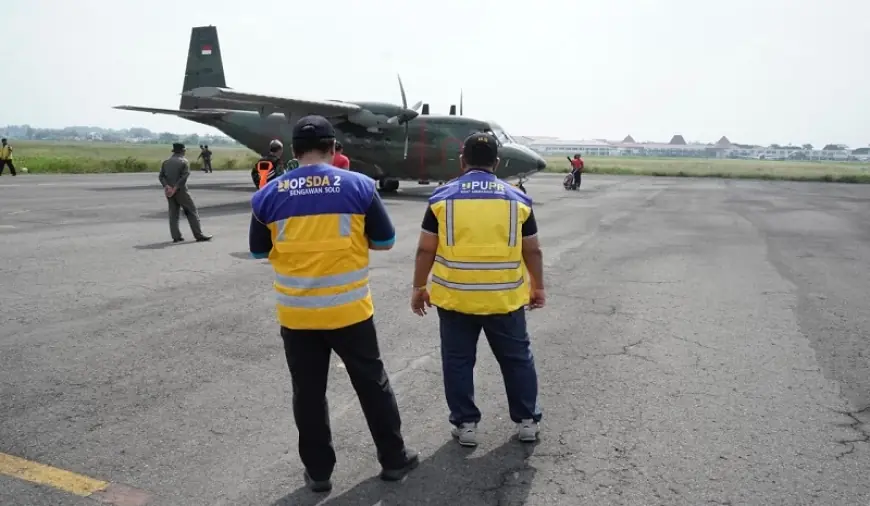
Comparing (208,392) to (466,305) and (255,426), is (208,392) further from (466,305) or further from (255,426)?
(466,305)

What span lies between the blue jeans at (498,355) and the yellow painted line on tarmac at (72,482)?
1.85 m

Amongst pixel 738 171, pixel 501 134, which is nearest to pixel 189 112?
pixel 501 134

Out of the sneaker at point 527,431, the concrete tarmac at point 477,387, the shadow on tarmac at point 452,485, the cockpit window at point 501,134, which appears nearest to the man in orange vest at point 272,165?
the concrete tarmac at point 477,387

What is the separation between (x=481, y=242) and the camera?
3918 millimetres

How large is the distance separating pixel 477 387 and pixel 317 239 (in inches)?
87.3

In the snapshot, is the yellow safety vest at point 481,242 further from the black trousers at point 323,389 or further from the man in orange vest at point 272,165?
the man in orange vest at point 272,165

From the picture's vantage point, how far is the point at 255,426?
167 inches

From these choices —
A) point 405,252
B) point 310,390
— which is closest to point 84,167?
point 405,252

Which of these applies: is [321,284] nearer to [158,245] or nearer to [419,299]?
[419,299]

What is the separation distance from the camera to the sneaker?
403 cm

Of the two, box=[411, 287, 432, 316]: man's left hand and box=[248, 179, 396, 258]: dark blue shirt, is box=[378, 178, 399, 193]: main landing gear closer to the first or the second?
box=[411, 287, 432, 316]: man's left hand

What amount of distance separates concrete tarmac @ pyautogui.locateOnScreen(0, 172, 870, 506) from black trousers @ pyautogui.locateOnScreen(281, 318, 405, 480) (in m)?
0.19

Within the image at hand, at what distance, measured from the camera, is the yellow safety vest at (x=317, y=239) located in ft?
11.1

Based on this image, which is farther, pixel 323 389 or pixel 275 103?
pixel 275 103
